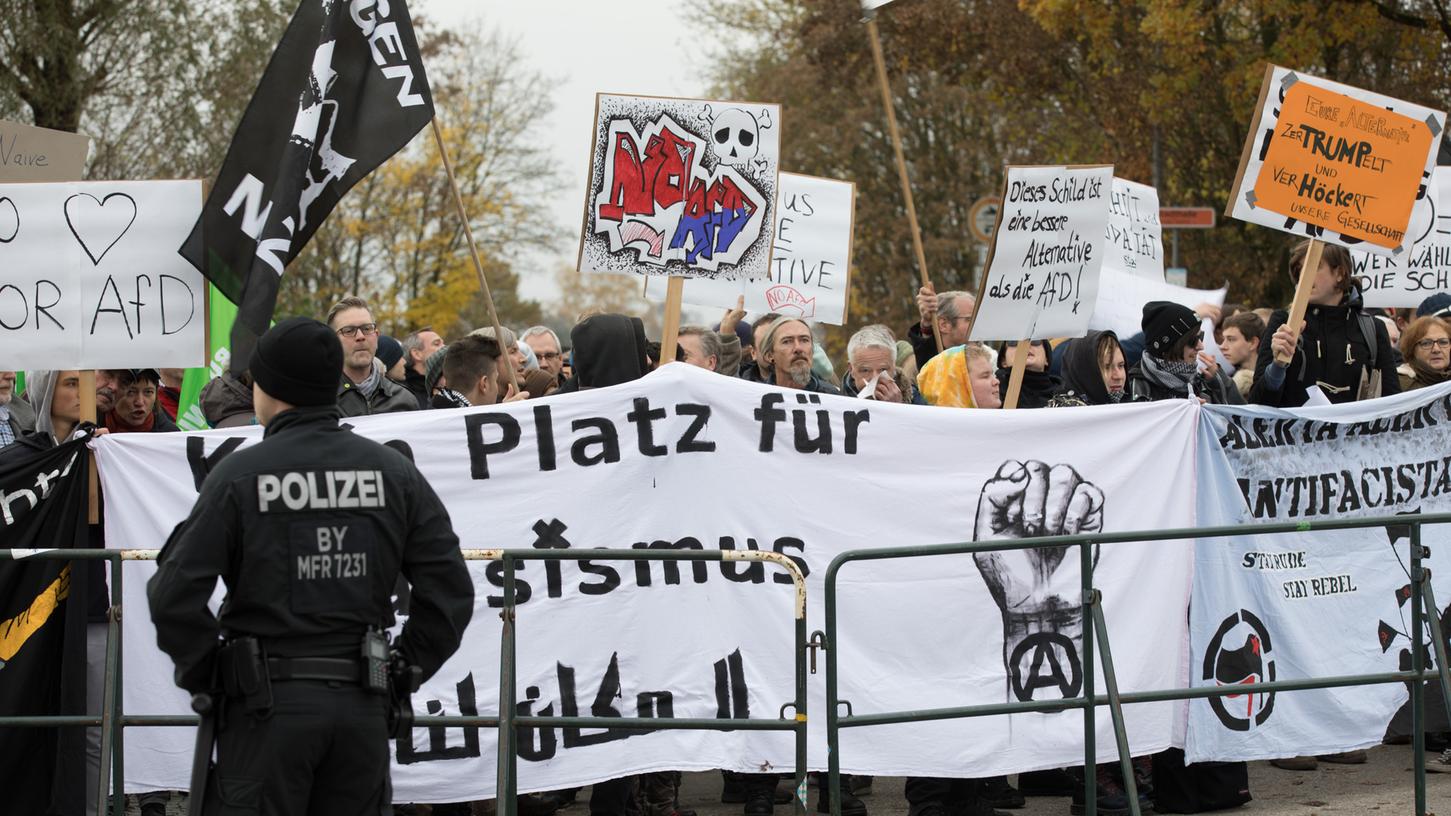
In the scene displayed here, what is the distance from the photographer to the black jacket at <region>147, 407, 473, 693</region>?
477 cm

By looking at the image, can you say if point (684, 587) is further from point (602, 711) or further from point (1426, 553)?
point (1426, 553)

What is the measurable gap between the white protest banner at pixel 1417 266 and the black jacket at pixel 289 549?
27.6 ft

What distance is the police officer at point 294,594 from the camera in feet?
15.6

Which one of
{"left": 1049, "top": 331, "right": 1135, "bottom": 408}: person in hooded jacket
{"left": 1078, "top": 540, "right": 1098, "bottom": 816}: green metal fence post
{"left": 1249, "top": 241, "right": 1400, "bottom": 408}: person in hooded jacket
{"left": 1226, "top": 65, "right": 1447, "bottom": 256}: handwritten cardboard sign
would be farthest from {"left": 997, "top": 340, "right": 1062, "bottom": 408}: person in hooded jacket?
{"left": 1078, "top": 540, "right": 1098, "bottom": 816}: green metal fence post

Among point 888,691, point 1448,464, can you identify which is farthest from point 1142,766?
point 1448,464

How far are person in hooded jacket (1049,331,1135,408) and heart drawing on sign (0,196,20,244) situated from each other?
458cm

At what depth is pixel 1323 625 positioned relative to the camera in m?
7.70

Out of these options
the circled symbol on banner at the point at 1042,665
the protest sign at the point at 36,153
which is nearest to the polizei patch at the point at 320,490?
the circled symbol on banner at the point at 1042,665

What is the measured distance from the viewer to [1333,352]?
350 inches

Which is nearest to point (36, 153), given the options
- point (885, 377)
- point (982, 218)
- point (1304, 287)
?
point (885, 377)

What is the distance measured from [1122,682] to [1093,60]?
20.8 metres

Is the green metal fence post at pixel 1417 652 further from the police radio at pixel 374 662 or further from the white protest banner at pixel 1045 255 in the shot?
the police radio at pixel 374 662

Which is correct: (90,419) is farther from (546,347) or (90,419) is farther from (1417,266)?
(1417,266)

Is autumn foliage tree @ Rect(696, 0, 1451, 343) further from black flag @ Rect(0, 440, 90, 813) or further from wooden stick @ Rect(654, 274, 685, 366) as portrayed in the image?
black flag @ Rect(0, 440, 90, 813)
